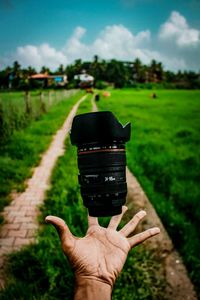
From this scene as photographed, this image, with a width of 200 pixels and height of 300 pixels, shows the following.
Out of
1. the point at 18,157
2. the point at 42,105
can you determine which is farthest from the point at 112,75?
the point at 18,157

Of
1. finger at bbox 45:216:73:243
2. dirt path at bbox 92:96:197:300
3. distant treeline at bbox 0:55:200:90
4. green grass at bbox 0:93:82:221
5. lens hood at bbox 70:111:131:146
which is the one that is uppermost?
distant treeline at bbox 0:55:200:90

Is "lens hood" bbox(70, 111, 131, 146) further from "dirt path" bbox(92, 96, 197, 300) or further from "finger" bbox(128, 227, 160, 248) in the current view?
"dirt path" bbox(92, 96, 197, 300)

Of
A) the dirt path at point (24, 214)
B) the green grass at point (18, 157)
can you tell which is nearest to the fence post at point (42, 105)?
the green grass at point (18, 157)

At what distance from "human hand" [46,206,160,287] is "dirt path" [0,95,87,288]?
4.71 feet

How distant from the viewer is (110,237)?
1.62 m

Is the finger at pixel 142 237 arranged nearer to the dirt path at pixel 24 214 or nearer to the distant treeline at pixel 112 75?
the dirt path at pixel 24 214

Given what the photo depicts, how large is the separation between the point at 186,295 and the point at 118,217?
131cm

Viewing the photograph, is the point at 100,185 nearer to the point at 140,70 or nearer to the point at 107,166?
the point at 107,166

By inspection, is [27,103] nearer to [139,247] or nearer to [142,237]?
[139,247]

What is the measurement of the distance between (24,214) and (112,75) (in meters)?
74.0

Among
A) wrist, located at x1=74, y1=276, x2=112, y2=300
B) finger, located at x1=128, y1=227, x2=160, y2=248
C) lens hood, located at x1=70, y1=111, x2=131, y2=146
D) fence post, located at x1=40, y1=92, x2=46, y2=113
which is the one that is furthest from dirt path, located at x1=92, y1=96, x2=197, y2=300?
fence post, located at x1=40, y1=92, x2=46, y2=113

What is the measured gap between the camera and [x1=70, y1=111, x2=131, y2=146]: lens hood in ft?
4.92

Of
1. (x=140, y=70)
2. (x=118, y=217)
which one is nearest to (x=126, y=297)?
(x=118, y=217)

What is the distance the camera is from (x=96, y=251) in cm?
151
